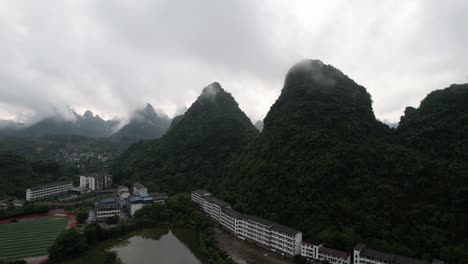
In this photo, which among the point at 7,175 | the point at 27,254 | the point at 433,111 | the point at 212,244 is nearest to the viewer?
the point at 27,254

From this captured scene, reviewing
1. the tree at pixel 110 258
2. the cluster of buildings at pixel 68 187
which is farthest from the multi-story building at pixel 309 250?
the cluster of buildings at pixel 68 187

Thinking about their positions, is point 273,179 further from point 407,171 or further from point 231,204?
point 407,171

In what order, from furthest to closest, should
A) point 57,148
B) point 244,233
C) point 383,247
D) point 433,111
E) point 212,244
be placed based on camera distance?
point 57,148 < point 433,111 < point 244,233 < point 212,244 < point 383,247

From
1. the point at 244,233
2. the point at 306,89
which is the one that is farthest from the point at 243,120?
the point at 244,233

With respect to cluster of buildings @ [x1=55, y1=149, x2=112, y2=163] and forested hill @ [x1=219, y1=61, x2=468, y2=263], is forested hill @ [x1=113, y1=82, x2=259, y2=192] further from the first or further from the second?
cluster of buildings @ [x1=55, y1=149, x2=112, y2=163]

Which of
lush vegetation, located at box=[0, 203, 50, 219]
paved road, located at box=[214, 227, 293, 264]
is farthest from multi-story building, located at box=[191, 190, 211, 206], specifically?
lush vegetation, located at box=[0, 203, 50, 219]

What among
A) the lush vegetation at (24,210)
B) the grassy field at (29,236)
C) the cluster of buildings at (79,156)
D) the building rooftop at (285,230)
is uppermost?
the cluster of buildings at (79,156)

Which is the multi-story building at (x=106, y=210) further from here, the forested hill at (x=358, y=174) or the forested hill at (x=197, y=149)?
the forested hill at (x=358, y=174)

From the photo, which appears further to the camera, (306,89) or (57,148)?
(57,148)
